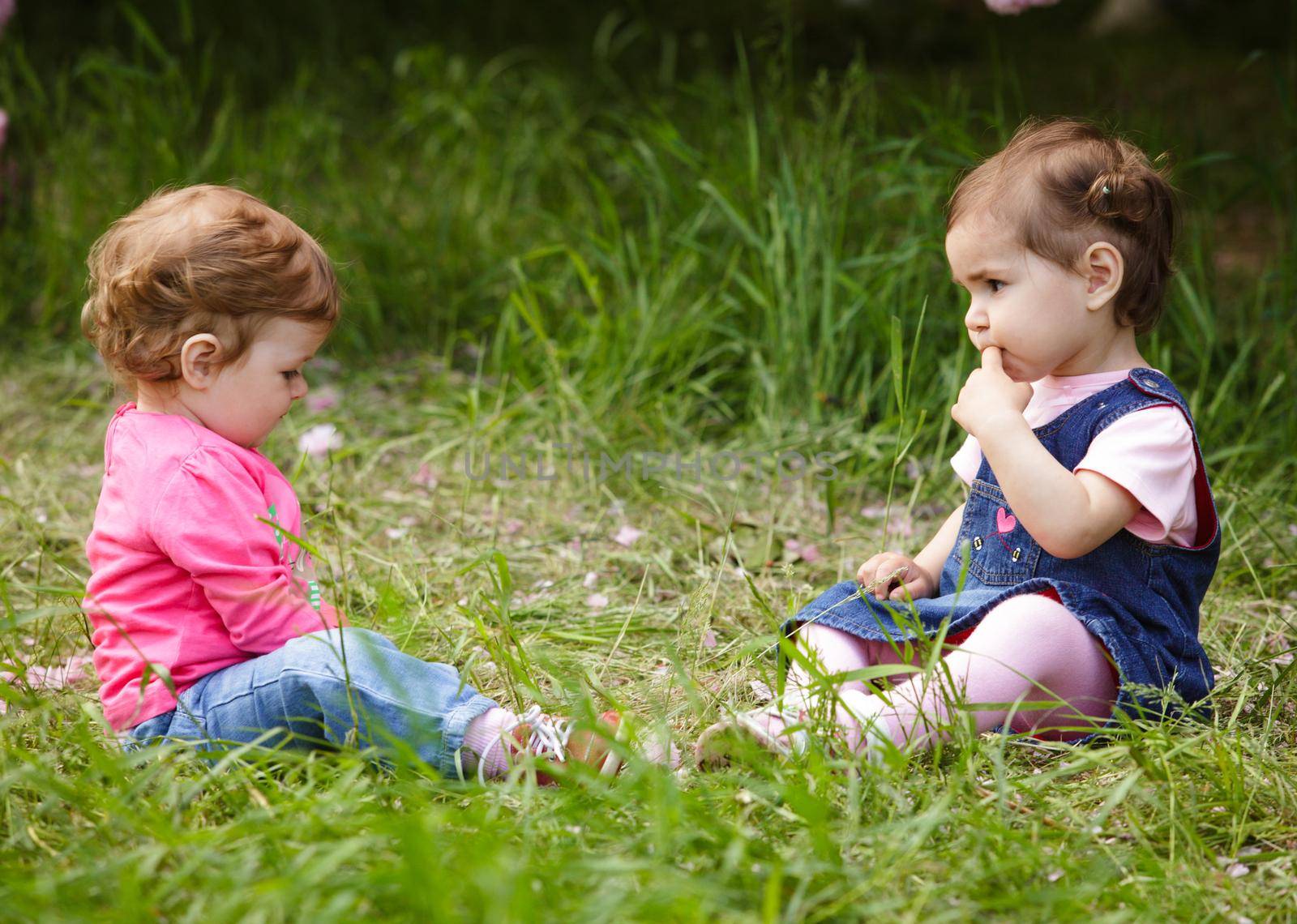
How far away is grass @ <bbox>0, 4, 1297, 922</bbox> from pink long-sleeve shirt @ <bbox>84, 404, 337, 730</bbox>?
9 centimetres

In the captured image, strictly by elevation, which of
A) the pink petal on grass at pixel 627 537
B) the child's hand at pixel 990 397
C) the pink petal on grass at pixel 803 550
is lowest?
the pink petal on grass at pixel 803 550

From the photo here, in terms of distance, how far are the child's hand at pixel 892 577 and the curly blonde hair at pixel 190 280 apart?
90 cm

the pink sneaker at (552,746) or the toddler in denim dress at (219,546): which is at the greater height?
the toddler in denim dress at (219,546)

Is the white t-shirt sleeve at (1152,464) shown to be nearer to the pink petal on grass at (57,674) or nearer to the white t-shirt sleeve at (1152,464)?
the white t-shirt sleeve at (1152,464)

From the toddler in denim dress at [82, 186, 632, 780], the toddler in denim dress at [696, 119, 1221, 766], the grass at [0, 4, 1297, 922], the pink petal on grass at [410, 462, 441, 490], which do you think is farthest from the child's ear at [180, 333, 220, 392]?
the pink petal on grass at [410, 462, 441, 490]

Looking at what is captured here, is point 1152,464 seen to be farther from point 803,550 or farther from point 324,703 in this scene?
point 324,703

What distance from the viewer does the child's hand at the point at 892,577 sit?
1787 mm

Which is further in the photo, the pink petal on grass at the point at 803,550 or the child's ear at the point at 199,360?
the pink petal on grass at the point at 803,550

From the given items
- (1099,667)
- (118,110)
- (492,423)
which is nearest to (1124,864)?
(1099,667)

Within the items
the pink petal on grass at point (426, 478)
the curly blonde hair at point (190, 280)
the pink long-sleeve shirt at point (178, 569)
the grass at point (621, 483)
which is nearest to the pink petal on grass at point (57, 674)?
the grass at point (621, 483)

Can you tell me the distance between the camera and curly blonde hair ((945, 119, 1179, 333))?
1616 millimetres

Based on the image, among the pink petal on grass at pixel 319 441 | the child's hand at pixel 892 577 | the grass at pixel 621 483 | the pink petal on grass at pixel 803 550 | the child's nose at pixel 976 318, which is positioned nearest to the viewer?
the grass at pixel 621 483

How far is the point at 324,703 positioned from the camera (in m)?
1.56

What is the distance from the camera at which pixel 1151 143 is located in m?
2.88
